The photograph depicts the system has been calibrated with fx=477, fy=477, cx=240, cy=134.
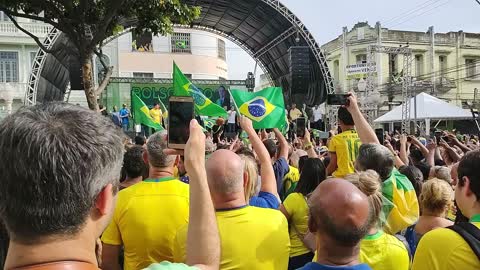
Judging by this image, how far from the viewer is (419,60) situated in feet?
139

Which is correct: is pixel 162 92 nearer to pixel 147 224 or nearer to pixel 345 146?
pixel 345 146

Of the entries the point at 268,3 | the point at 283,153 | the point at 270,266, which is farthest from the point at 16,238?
the point at 268,3

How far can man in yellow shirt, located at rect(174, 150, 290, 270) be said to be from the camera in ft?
7.75

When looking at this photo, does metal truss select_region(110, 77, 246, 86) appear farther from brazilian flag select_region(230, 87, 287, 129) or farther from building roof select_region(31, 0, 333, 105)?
brazilian flag select_region(230, 87, 287, 129)

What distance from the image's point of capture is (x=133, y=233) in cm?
296

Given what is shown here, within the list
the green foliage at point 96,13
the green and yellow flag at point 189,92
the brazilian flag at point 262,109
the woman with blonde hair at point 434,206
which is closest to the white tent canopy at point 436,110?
the green and yellow flag at point 189,92

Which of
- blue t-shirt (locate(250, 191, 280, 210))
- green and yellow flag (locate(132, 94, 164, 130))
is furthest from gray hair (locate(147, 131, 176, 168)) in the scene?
green and yellow flag (locate(132, 94, 164, 130))

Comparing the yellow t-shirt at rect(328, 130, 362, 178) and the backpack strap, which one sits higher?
the yellow t-shirt at rect(328, 130, 362, 178)

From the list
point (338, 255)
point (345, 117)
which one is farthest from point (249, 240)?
point (345, 117)

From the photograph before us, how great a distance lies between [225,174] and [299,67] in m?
19.3

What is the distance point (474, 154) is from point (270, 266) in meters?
1.17

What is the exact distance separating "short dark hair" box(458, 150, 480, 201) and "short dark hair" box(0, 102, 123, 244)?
5.92 ft

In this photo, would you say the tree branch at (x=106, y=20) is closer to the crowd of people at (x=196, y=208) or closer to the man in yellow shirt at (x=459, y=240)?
the crowd of people at (x=196, y=208)

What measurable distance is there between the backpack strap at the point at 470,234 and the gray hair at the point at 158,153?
1.78m
